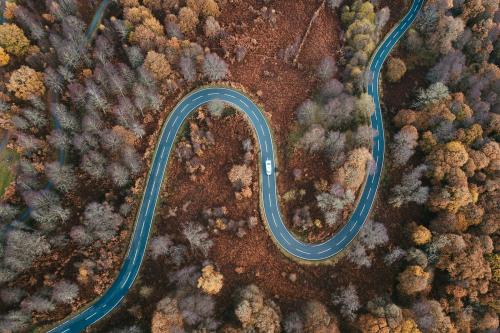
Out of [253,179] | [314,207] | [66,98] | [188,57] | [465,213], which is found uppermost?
[188,57]

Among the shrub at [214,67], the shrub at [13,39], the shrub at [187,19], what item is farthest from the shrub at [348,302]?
the shrub at [13,39]

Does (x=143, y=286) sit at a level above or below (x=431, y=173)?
below

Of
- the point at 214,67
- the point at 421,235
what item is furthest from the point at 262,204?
the point at 421,235

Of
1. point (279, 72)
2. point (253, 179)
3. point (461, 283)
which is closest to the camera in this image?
point (461, 283)

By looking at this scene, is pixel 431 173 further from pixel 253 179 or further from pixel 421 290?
pixel 253 179

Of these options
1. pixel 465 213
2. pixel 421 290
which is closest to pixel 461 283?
pixel 421 290

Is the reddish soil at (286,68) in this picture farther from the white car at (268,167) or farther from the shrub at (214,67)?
the shrub at (214,67)

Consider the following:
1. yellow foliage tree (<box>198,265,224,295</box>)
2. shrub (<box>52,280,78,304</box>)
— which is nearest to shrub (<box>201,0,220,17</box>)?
yellow foliage tree (<box>198,265,224,295</box>)
